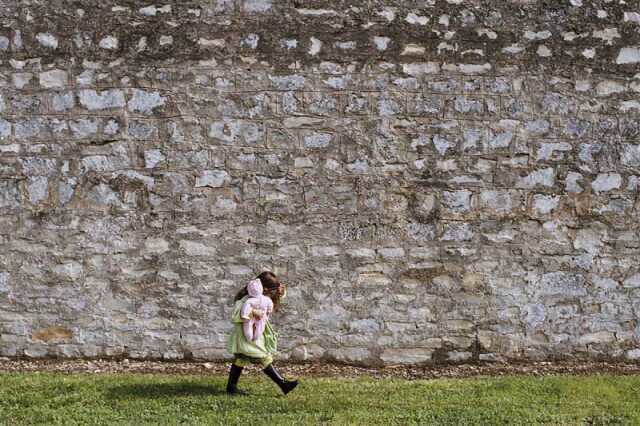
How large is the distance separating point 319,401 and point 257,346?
60 cm

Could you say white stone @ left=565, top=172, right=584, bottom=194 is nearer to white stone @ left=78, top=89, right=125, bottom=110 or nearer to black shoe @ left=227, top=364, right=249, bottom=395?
black shoe @ left=227, top=364, right=249, bottom=395

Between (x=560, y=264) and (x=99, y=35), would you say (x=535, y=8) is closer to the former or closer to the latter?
(x=560, y=264)

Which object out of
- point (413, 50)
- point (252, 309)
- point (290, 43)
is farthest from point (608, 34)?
point (252, 309)

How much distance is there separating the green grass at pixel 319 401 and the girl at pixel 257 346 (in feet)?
0.48

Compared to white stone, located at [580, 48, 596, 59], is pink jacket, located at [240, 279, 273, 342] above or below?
below

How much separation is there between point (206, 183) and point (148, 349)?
1471mm

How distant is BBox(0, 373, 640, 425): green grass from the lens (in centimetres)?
525

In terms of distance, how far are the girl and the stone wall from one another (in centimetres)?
83

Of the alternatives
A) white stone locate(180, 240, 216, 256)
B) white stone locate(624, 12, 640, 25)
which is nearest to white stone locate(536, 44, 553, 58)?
white stone locate(624, 12, 640, 25)

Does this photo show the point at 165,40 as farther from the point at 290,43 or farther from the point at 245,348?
the point at 245,348

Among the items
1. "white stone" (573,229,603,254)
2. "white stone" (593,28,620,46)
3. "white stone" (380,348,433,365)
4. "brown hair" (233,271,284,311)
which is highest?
"white stone" (593,28,620,46)

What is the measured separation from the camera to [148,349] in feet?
21.5

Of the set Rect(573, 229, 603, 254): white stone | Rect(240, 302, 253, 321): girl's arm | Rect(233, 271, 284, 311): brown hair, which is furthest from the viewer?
Rect(573, 229, 603, 254): white stone

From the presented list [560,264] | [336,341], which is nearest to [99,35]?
[336,341]
